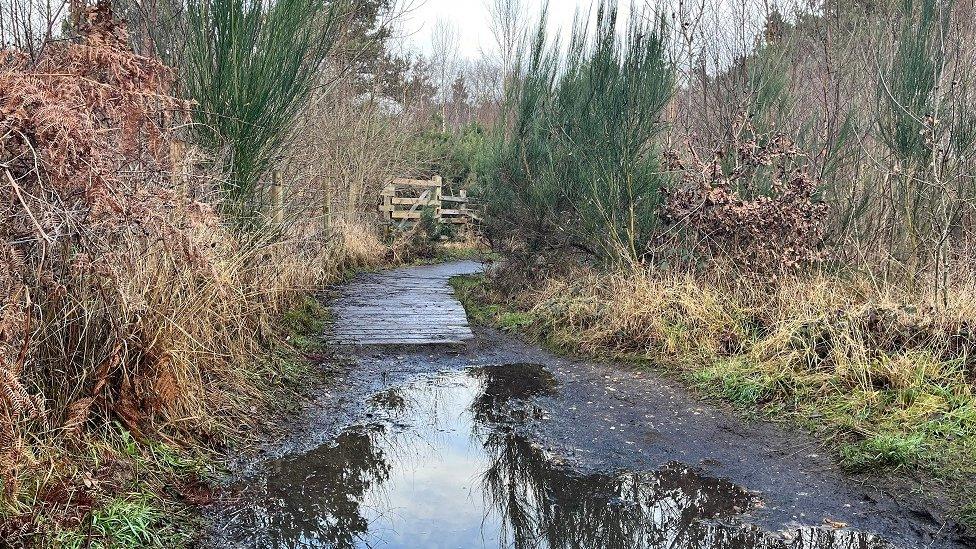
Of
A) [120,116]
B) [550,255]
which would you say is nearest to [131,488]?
[120,116]

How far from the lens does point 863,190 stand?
21.2 ft

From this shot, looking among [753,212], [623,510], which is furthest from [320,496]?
[753,212]

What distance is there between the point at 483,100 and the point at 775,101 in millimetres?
20170

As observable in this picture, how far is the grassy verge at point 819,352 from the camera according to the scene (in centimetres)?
347

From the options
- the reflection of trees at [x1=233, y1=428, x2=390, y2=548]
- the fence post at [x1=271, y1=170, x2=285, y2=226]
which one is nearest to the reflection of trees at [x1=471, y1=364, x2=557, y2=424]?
the reflection of trees at [x1=233, y1=428, x2=390, y2=548]

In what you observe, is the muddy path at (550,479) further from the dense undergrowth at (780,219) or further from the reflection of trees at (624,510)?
the dense undergrowth at (780,219)

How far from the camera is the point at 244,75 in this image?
496cm

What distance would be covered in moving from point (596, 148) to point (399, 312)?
284cm

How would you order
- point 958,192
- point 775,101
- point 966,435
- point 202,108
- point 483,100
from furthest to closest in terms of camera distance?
point 483,100 < point 775,101 < point 958,192 < point 202,108 < point 966,435

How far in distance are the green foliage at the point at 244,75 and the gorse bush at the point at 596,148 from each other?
293cm

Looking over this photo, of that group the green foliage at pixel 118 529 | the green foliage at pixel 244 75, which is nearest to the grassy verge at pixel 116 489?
the green foliage at pixel 118 529

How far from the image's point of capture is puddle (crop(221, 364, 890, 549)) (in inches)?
111

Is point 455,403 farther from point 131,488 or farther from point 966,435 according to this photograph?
point 966,435

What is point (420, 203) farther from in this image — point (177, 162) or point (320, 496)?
point (320, 496)
